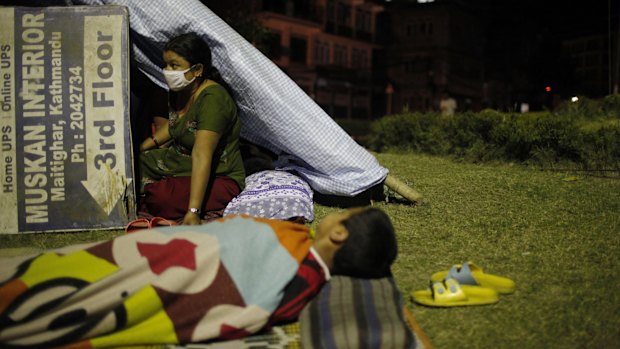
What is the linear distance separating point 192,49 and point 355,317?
2.31 meters

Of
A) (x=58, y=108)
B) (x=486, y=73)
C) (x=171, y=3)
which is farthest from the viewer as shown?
(x=486, y=73)

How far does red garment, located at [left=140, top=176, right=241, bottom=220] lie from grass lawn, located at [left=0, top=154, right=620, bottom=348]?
1.12 feet

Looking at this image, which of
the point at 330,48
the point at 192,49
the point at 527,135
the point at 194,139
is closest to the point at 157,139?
the point at 194,139

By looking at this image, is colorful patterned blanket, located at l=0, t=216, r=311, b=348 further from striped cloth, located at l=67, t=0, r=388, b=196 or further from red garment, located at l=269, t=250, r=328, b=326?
striped cloth, located at l=67, t=0, r=388, b=196

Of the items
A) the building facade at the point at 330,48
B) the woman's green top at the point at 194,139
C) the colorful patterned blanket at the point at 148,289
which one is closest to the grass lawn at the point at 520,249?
the woman's green top at the point at 194,139

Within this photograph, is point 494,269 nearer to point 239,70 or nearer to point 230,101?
point 230,101

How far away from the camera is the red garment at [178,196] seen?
3.79 meters

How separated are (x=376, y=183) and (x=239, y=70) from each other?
1.31 metres

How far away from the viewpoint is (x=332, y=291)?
235cm

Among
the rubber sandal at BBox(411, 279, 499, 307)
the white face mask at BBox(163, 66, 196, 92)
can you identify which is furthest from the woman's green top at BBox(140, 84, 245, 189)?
the rubber sandal at BBox(411, 279, 499, 307)

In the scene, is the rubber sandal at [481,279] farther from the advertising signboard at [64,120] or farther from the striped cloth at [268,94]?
the advertising signboard at [64,120]

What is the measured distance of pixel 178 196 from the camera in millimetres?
3785

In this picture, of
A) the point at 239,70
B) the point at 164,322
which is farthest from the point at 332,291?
the point at 239,70

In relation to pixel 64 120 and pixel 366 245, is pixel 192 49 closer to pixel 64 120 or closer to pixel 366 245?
pixel 64 120
